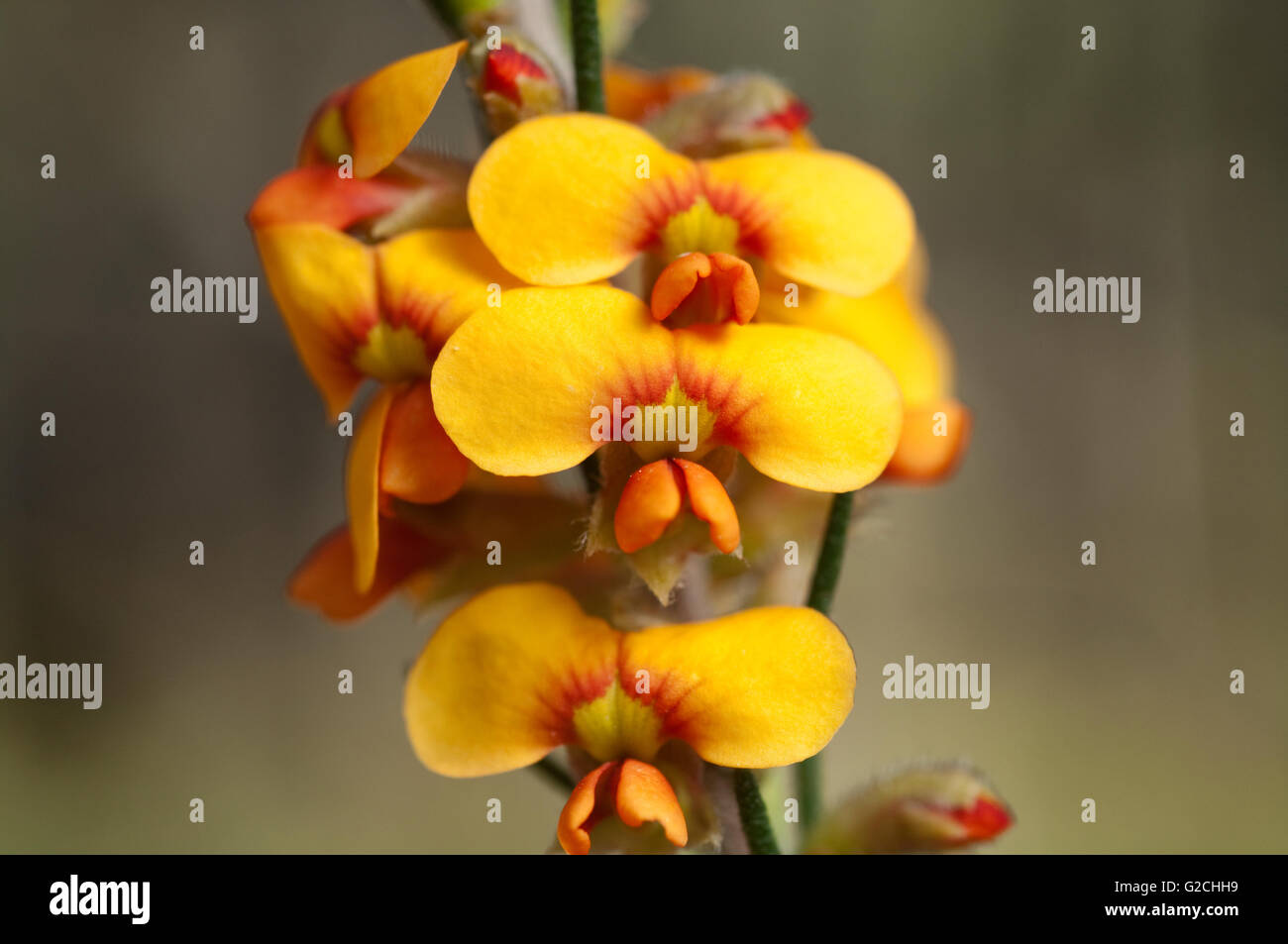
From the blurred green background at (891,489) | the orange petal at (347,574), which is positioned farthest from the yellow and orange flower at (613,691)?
the blurred green background at (891,489)

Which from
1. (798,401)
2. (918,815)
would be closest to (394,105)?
(798,401)

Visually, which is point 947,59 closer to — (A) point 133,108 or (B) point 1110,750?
(B) point 1110,750

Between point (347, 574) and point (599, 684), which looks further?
point (347, 574)

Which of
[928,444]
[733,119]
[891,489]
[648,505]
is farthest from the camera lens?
[891,489]

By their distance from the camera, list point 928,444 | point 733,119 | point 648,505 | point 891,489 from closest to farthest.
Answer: point 648,505 < point 733,119 < point 928,444 < point 891,489

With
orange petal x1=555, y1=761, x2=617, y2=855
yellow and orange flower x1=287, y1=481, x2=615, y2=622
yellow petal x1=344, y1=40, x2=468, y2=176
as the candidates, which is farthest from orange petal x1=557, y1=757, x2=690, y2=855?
yellow petal x1=344, y1=40, x2=468, y2=176

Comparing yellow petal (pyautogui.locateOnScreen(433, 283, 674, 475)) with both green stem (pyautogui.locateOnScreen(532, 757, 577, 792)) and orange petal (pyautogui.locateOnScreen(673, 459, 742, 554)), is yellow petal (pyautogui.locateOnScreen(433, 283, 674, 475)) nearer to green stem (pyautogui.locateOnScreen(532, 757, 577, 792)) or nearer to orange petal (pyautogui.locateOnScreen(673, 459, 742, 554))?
orange petal (pyautogui.locateOnScreen(673, 459, 742, 554))

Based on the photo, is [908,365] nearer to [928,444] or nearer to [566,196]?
[928,444]
